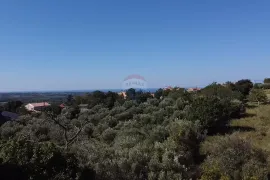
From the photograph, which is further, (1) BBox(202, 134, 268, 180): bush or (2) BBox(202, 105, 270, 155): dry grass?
(2) BBox(202, 105, 270, 155): dry grass

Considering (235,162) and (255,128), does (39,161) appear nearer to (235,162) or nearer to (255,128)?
(235,162)

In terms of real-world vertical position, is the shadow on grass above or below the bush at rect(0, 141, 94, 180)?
below

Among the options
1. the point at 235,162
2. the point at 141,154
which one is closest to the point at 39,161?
the point at 141,154

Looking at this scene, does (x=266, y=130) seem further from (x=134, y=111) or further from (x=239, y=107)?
(x=134, y=111)

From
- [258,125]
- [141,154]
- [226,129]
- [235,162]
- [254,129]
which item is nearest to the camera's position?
[235,162]

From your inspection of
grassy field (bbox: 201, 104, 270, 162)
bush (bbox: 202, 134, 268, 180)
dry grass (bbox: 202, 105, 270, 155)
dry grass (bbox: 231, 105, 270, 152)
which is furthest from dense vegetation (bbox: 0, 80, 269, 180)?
dry grass (bbox: 231, 105, 270, 152)

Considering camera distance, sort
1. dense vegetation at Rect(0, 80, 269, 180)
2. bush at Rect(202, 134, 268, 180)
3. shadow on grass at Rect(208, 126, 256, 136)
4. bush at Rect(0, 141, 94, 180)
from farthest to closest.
A: shadow on grass at Rect(208, 126, 256, 136) → bush at Rect(202, 134, 268, 180) → dense vegetation at Rect(0, 80, 269, 180) → bush at Rect(0, 141, 94, 180)

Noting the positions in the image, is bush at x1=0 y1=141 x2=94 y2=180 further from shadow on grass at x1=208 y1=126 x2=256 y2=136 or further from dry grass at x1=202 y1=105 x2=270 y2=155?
shadow on grass at x1=208 y1=126 x2=256 y2=136

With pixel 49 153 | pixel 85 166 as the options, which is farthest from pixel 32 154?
pixel 85 166

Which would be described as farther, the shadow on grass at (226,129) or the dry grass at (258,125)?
the shadow on grass at (226,129)

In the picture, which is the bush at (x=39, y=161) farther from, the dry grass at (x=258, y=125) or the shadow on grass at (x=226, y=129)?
the shadow on grass at (x=226, y=129)

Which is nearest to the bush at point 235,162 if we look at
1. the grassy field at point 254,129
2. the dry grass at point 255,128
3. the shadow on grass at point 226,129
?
the grassy field at point 254,129
